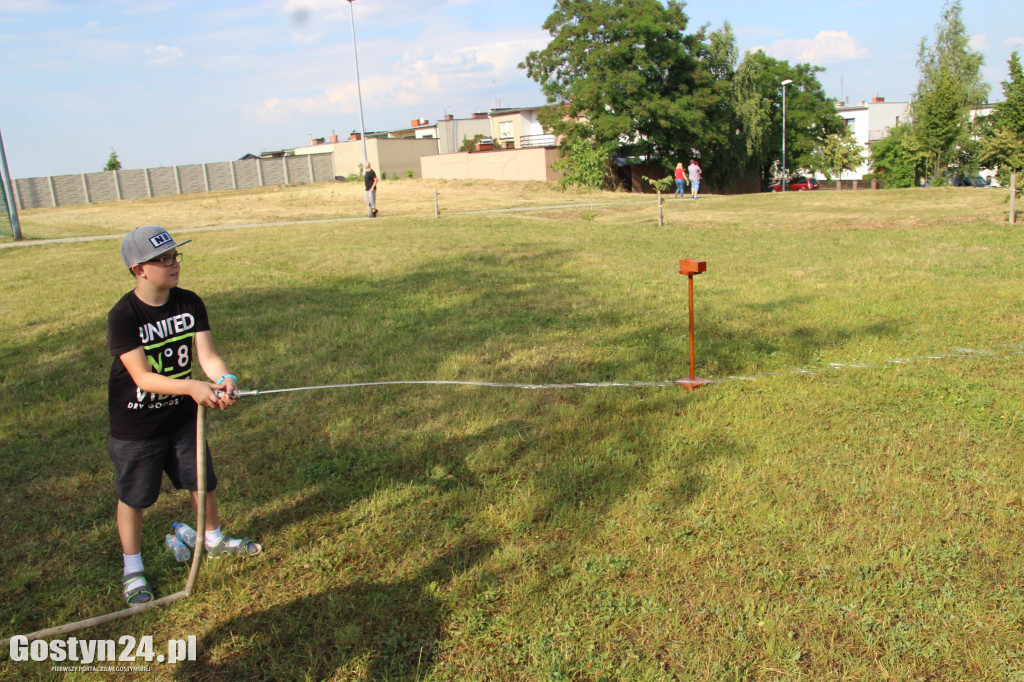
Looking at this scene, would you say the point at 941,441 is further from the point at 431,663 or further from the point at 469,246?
the point at 469,246

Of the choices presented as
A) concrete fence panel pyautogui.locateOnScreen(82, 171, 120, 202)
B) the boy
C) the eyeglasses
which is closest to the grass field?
the boy

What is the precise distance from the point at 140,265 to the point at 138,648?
5.20 feet

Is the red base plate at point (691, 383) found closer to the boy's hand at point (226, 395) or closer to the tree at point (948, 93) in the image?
the boy's hand at point (226, 395)

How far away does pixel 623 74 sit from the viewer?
39844 millimetres

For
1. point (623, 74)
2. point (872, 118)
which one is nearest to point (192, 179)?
point (623, 74)

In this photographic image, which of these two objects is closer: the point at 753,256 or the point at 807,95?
the point at 753,256

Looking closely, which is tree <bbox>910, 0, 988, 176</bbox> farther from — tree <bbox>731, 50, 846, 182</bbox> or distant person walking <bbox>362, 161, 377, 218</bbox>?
distant person walking <bbox>362, 161, 377, 218</bbox>

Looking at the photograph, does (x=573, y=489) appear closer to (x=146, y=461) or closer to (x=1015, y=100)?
(x=146, y=461)

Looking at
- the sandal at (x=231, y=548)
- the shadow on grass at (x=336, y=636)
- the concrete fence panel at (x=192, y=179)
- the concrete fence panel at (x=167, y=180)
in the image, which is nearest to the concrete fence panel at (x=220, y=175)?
the concrete fence panel at (x=167, y=180)

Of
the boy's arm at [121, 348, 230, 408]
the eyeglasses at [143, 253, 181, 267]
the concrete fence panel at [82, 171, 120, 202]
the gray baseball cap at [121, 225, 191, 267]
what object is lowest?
the boy's arm at [121, 348, 230, 408]

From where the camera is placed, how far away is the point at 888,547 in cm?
340

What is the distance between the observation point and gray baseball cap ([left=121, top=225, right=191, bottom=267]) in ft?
10.0

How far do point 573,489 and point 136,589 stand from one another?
7.21ft

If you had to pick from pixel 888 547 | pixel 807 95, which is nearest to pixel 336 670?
pixel 888 547
